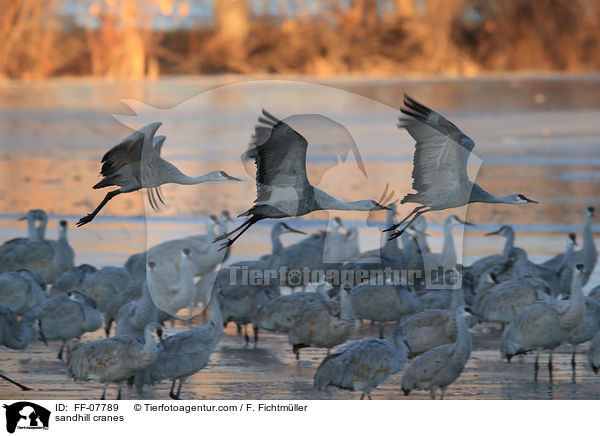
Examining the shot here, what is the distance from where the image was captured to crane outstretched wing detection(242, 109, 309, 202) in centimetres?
699

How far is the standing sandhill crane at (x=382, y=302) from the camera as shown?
8031 millimetres

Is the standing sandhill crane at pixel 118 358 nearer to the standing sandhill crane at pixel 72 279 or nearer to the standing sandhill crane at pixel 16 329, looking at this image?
the standing sandhill crane at pixel 16 329

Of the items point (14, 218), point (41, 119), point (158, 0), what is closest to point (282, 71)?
point (158, 0)

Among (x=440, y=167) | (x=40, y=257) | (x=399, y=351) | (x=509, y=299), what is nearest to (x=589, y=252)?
(x=509, y=299)

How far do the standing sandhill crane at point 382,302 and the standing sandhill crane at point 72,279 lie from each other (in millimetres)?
1942

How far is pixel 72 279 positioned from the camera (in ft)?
27.8

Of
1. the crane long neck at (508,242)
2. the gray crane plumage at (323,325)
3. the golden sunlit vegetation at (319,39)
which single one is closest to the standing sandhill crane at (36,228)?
the gray crane plumage at (323,325)

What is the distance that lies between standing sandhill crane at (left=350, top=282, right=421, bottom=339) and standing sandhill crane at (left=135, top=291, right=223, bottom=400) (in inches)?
58.2

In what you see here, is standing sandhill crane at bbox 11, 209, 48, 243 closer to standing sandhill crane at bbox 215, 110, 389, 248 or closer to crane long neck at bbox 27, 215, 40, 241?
crane long neck at bbox 27, 215, 40, 241

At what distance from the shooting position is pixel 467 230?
39.0 feet

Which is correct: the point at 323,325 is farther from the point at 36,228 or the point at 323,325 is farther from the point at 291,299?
the point at 36,228

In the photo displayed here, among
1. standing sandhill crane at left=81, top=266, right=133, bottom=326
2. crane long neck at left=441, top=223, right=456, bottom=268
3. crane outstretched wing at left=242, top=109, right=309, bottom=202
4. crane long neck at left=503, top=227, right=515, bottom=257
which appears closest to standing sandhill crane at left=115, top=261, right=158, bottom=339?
standing sandhill crane at left=81, top=266, right=133, bottom=326

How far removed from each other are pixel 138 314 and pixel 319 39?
24545 mm

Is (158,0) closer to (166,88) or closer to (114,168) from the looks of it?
(166,88)
